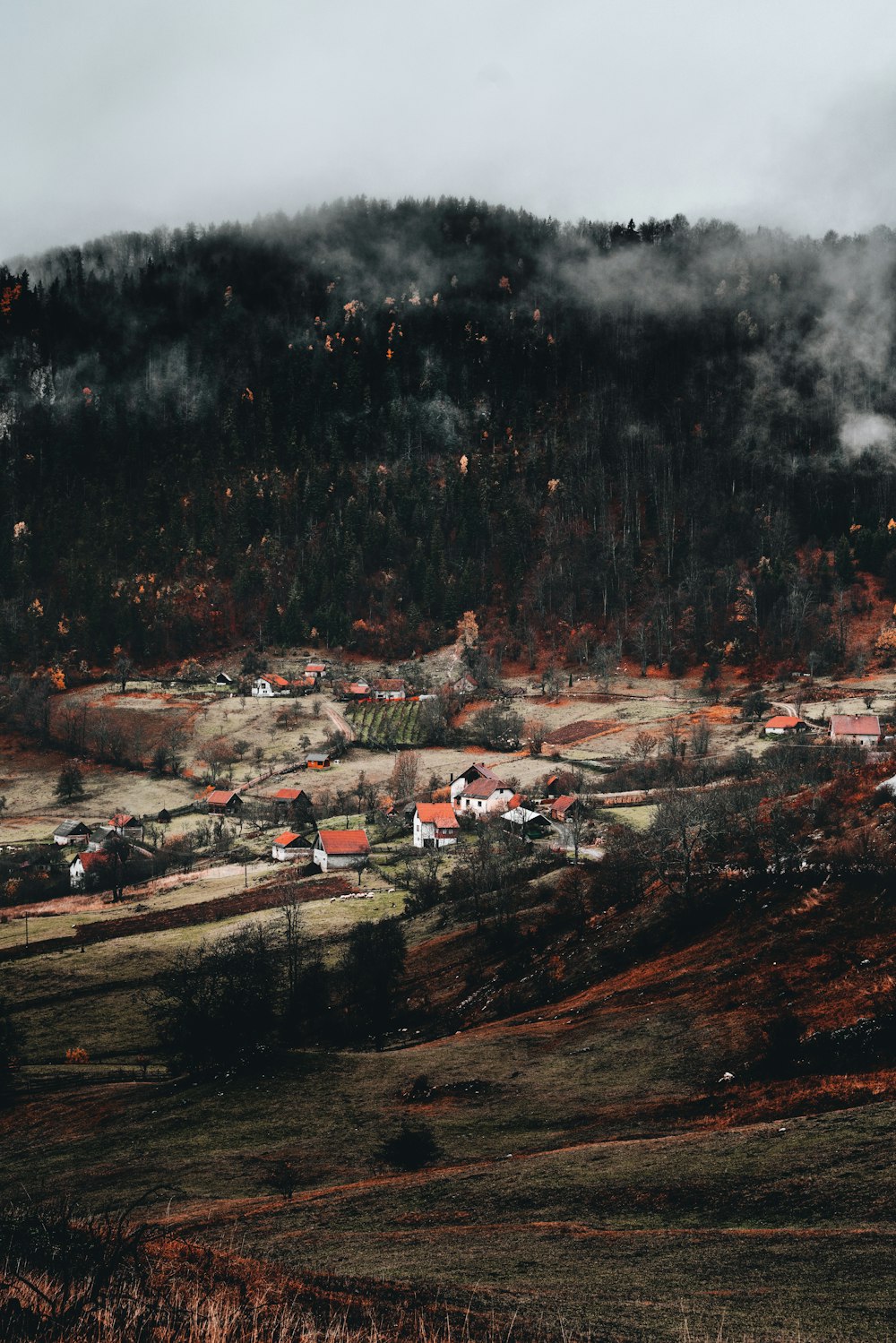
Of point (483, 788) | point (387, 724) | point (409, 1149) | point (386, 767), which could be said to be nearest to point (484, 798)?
point (483, 788)

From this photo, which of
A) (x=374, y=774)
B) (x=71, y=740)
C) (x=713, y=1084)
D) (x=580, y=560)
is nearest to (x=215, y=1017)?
(x=713, y=1084)

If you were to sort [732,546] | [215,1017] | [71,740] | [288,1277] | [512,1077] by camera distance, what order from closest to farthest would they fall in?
[288,1277] < [512,1077] < [215,1017] < [71,740] < [732,546]

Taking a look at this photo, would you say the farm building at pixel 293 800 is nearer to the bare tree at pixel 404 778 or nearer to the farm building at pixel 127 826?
the bare tree at pixel 404 778

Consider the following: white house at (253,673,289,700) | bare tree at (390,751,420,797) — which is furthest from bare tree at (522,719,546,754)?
white house at (253,673,289,700)

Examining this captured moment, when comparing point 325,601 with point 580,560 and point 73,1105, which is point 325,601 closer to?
point 580,560

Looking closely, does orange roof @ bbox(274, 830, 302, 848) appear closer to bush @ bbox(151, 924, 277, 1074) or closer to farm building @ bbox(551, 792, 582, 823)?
farm building @ bbox(551, 792, 582, 823)

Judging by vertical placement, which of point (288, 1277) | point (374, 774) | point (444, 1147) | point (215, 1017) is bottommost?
point (374, 774)
